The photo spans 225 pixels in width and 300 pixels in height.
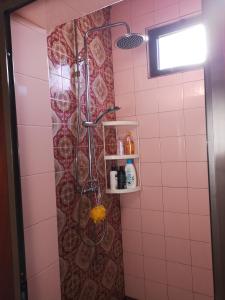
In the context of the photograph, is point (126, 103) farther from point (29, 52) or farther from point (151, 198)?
point (29, 52)

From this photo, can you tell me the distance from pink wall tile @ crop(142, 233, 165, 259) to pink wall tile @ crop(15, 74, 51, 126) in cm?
119

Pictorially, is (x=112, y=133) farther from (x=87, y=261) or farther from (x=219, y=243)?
(x=219, y=243)

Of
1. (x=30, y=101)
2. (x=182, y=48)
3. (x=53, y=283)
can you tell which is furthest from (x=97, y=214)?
(x=182, y=48)

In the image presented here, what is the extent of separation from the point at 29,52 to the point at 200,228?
1431 millimetres

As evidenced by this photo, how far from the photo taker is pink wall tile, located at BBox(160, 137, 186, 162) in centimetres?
167

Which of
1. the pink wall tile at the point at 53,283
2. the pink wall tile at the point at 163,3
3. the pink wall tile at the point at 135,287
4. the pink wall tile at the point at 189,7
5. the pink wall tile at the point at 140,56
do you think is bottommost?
the pink wall tile at the point at 135,287

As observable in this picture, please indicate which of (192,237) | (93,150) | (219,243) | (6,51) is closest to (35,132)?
(6,51)

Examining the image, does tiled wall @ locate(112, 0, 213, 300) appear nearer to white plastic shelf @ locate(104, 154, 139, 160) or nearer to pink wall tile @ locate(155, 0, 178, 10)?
pink wall tile @ locate(155, 0, 178, 10)

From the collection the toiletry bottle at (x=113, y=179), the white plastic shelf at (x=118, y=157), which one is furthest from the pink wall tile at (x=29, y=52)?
the toiletry bottle at (x=113, y=179)

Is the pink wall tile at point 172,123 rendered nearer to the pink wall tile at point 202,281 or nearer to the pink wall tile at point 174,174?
the pink wall tile at point 174,174

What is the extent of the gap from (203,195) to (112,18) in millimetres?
1470

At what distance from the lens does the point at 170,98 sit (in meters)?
1.69

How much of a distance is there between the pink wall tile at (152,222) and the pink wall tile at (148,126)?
22.0 inches

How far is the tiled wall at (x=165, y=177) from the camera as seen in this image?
5.31ft
